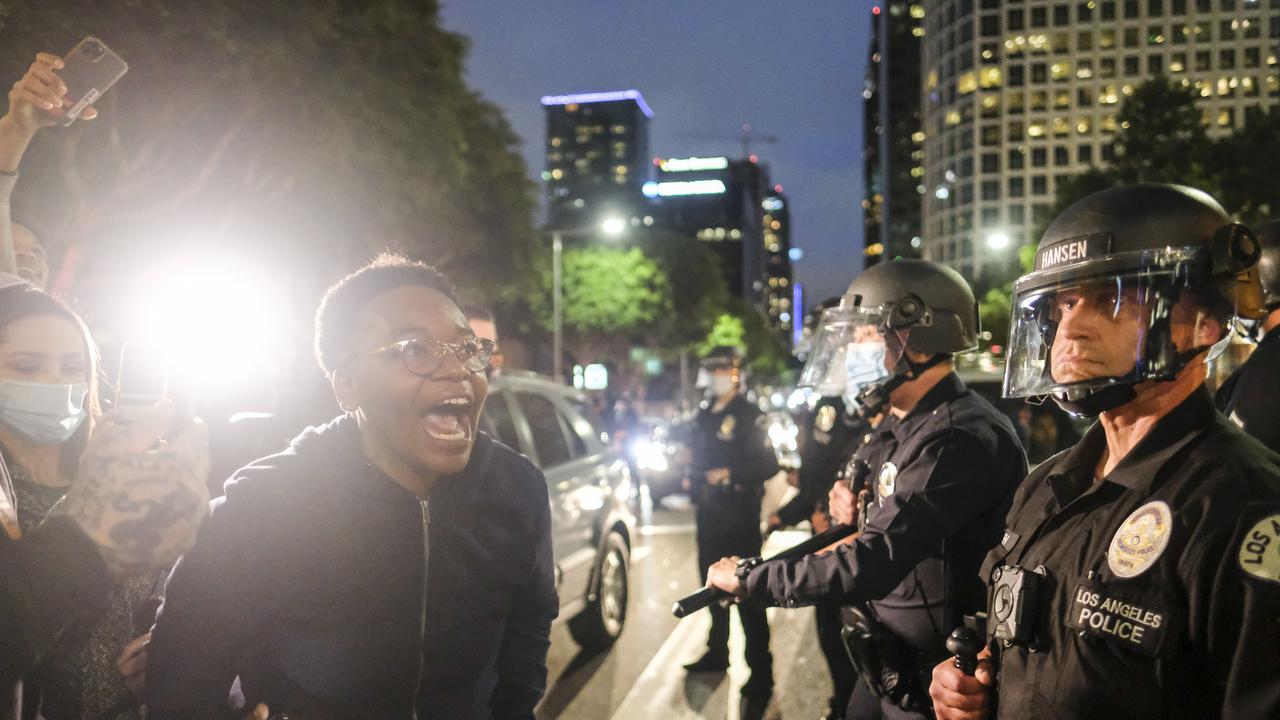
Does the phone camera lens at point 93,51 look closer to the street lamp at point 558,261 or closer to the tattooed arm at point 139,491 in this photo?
the tattooed arm at point 139,491

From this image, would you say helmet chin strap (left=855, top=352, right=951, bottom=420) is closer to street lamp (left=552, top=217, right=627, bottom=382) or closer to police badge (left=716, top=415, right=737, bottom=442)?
police badge (left=716, top=415, right=737, bottom=442)

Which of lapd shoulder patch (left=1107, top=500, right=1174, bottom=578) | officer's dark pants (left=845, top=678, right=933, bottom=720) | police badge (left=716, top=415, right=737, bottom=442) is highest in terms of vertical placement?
lapd shoulder patch (left=1107, top=500, right=1174, bottom=578)

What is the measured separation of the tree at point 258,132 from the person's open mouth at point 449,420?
20.0ft

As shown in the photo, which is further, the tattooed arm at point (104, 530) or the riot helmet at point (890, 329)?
the riot helmet at point (890, 329)

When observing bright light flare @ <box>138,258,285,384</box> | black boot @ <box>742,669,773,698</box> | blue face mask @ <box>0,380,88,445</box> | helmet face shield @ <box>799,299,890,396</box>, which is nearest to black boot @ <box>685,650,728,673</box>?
black boot @ <box>742,669,773,698</box>

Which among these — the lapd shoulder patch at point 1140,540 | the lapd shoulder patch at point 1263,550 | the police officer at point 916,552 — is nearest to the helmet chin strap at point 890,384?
the police officer at point 916,552

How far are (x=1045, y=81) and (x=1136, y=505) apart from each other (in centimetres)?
12503

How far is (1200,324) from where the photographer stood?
196 cm

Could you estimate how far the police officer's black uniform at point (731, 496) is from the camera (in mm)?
5543

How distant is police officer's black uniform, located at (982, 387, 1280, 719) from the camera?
1.50 meters

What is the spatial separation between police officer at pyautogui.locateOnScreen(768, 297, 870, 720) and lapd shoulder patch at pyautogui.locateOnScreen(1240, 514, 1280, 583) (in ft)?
11.1

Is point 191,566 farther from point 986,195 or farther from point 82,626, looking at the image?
point 986,195

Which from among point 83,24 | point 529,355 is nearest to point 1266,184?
point 83,24

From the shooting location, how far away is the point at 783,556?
309 cm
